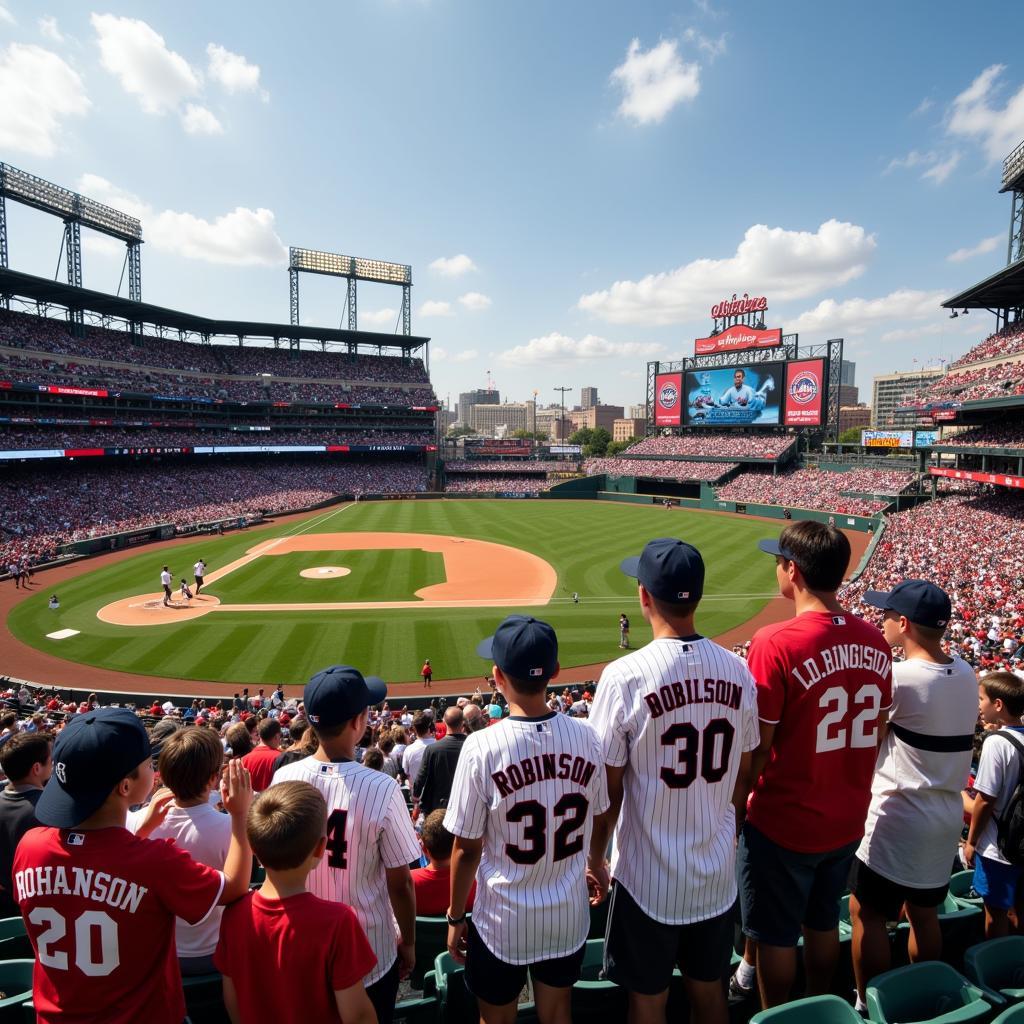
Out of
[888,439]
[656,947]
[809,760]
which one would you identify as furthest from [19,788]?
[888,439]

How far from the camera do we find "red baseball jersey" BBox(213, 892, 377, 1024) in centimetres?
236

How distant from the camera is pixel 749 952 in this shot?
370cm

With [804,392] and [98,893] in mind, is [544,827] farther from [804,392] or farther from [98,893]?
[804,392]

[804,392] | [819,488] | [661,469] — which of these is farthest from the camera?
[661,469]

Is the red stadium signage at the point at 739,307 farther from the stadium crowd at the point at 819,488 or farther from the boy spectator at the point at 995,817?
the boy spectator at the point at 995,817

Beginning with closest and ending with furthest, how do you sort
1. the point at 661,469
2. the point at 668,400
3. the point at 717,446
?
the point at 717,446
the point at 661,469
the point at 668,400

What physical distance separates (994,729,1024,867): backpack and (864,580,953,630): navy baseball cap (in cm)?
111

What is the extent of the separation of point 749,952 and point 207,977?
3.10 m

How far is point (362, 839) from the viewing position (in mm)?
2980

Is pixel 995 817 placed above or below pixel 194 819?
below

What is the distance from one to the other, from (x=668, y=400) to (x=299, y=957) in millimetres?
73166

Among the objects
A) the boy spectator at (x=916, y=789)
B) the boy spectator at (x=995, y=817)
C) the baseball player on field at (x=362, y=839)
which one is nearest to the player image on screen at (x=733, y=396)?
the boy spectator at (x=995, y=817)

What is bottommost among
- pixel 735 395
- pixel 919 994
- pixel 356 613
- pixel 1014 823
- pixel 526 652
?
pixel 356 613

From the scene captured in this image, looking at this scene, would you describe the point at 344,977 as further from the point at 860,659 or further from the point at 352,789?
the point at 860,659
